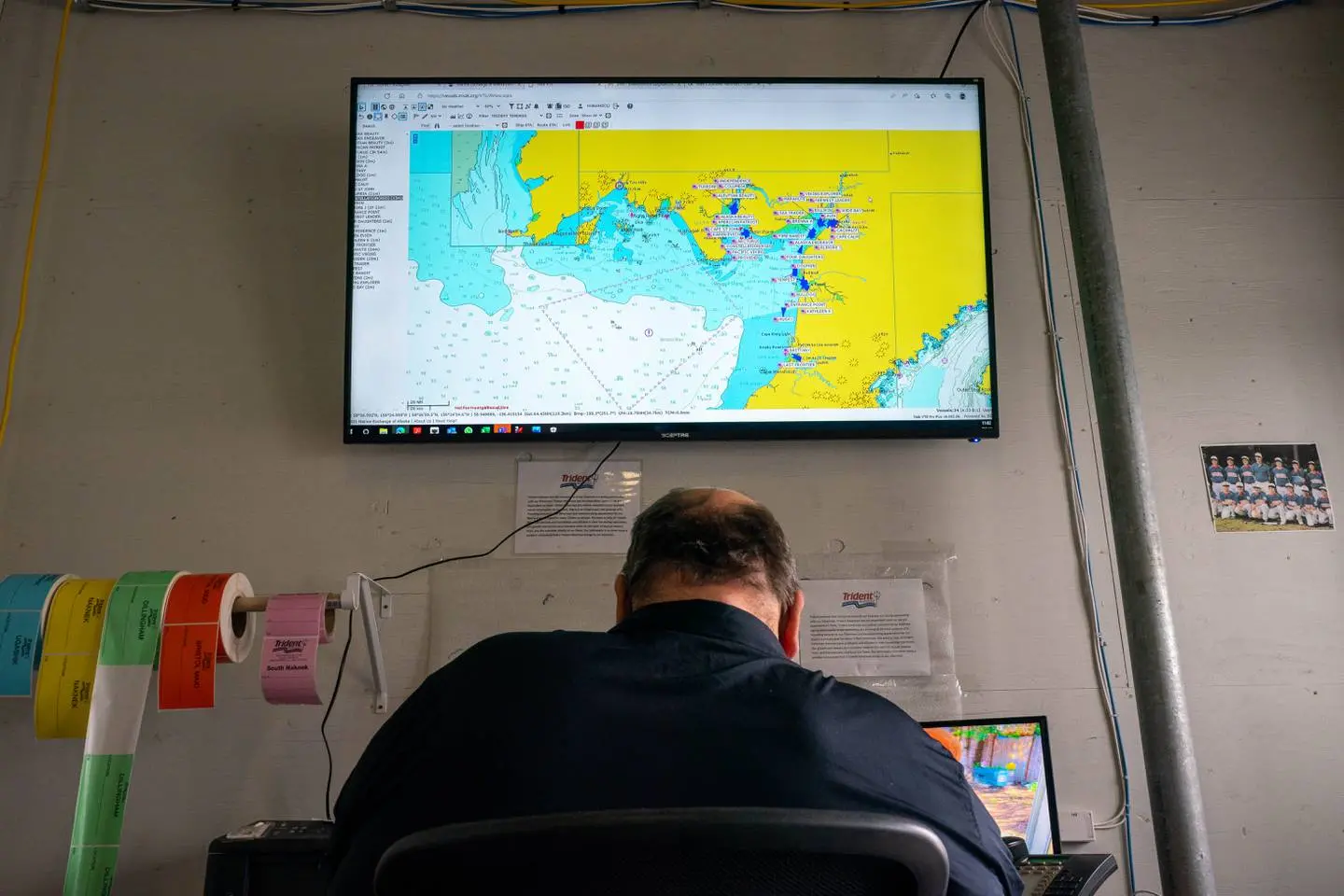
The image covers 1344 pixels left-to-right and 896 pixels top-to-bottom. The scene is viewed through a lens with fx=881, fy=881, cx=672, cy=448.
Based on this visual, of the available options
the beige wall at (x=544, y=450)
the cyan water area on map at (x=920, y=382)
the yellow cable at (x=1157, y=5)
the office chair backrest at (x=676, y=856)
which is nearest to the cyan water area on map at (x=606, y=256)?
the cyan water area on map at (x=920, y=382)

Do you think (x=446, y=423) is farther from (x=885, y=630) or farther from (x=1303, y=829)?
(x=1303, y=829)

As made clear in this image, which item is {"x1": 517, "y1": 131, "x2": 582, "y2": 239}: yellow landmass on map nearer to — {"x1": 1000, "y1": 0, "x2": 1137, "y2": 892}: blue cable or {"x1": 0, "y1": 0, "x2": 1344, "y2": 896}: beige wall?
{"x1": 0, "y1": 0, "x2": 1344, "y2": 896}: beige wall

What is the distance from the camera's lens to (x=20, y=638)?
150cm

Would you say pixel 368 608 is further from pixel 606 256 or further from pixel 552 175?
pixel 552 175

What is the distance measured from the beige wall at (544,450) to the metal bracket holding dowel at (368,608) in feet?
0.17

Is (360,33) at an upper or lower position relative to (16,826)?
upper

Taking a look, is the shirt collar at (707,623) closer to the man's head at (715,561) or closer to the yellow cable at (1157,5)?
the man's head at (715,561)

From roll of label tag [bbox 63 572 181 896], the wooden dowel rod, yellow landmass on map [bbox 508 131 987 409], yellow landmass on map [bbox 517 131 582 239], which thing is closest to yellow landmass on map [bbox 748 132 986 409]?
→ yellow landmass on map [bbox 508 131 987 409]

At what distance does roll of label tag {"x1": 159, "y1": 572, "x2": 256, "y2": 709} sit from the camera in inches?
58.0

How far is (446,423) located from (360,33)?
38.9 inches

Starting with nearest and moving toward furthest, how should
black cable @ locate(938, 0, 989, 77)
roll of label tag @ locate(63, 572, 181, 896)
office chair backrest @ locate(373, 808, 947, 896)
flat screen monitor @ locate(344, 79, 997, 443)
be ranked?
1. office chair backrest @ locate(373, 808, 947, 896)
2. roll of label tag @ locate(63, 572, 181, 896)
3. flat screen monitor @ locate(344, 79, 997, 443)
4. black cable @ locate(938, 0, 989, 77)

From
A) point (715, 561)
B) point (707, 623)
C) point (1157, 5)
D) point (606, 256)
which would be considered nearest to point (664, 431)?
point (606, 256)

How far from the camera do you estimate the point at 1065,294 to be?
1.98 metres

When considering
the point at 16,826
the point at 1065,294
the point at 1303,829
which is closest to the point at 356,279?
the point at 16,826
